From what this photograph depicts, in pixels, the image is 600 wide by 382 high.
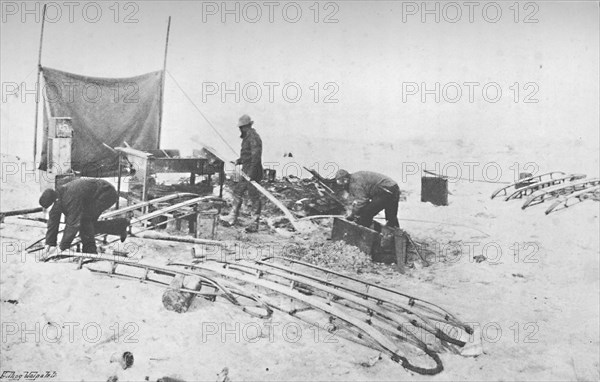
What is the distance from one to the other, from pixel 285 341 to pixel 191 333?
651 millimetres

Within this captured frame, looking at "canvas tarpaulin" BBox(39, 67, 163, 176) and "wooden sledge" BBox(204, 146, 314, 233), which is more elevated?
"canvas tarpaulin" BBox(39, 67, 163, 176)

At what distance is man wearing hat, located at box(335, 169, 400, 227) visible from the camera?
15.3 ft

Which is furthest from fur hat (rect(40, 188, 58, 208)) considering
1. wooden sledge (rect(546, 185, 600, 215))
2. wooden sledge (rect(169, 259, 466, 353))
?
wooden sledge (rect(546, 185, 600, 215))

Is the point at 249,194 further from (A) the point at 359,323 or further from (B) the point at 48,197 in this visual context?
(A) the point at 359,323

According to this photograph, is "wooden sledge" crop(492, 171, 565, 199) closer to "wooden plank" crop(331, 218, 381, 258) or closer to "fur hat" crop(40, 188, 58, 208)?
"wooden plank" crop(331, 218, 381, 258)

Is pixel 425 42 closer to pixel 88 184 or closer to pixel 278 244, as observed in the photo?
pixel 278 244

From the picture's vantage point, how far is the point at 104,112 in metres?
5.31

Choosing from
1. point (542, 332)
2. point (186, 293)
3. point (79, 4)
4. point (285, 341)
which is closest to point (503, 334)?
point (542, 332)

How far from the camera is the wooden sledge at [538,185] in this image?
16.2 feet

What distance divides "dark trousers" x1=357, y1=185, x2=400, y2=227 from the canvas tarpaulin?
8.11 ft

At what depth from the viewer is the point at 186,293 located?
3.26m

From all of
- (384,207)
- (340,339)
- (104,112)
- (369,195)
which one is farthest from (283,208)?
(104,112)

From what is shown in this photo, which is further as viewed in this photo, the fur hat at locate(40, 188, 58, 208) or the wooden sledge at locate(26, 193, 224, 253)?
the wooden sledge at locate(26, 193, 224, 253)

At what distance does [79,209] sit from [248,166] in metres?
1.62
